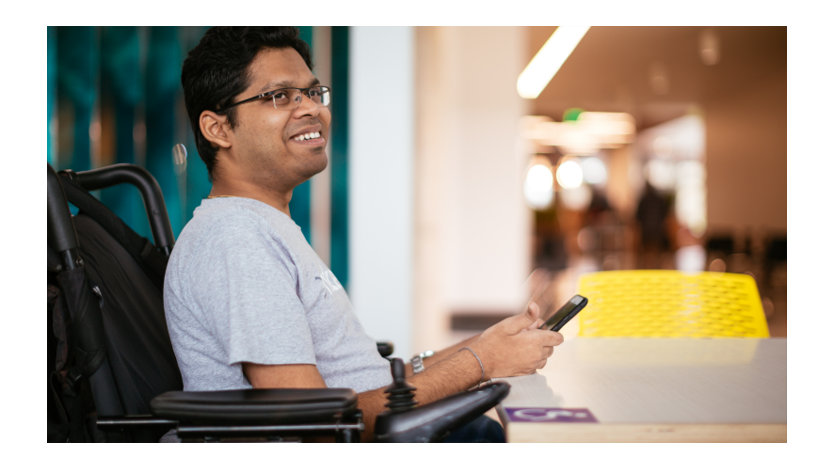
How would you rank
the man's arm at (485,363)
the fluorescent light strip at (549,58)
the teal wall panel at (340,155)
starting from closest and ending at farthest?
the man's arm at (485,363), the teal wall panel at (340,155), the fluorescent light strip at (549,58)

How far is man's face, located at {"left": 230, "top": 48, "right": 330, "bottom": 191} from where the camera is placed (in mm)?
1370

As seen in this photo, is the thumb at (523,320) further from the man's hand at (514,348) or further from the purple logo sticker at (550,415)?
the purple logo sticker at (550,415)

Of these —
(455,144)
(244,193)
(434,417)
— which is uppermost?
(455,144)

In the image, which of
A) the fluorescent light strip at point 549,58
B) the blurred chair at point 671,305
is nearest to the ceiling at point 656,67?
the fluorescent light strip at point 549,58

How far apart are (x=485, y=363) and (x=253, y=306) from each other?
46 cm

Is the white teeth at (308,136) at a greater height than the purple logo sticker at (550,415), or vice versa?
the white teeth at (308,136)

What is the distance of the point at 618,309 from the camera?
2109 millimetres

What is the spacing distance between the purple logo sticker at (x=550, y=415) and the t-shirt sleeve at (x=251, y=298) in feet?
1.18

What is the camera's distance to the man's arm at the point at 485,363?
4.09 ft

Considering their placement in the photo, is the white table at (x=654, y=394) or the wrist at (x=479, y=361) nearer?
the white table at (x=654, y=394)

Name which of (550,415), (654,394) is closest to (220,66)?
(550,415)

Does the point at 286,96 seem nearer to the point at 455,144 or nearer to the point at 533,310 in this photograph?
the point at 533,310

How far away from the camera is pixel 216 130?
139 centimetres
